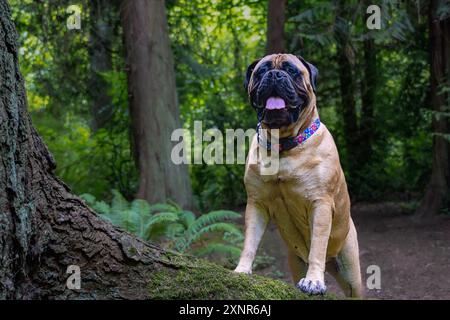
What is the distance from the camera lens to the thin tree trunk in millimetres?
11656

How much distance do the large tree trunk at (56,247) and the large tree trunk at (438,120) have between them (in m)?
6.90

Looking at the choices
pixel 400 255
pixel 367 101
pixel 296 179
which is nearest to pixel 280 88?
pixel 296 179

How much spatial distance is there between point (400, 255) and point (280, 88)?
564 centimetres

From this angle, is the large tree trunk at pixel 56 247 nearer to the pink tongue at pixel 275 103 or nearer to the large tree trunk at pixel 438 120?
the pink tongue at pixel 275 103

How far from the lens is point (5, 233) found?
2.53 meters

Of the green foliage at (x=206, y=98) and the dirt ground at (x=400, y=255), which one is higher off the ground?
the green foliage at (x=206, y=98)

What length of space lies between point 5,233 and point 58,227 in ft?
1.16

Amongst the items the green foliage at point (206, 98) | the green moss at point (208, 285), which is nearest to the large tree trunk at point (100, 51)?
the green foliage at point (206, 98)

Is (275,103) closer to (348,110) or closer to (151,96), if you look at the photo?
(151,96)

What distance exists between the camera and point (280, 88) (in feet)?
10.8

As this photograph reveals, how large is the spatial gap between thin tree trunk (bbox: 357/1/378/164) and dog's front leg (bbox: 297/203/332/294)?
8.60 meters

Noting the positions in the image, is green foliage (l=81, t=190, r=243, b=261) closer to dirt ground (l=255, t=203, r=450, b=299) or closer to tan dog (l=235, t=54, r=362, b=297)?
dirt ground (l=255, t=203, r=450, b=299)

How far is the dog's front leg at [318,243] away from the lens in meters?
3.21
